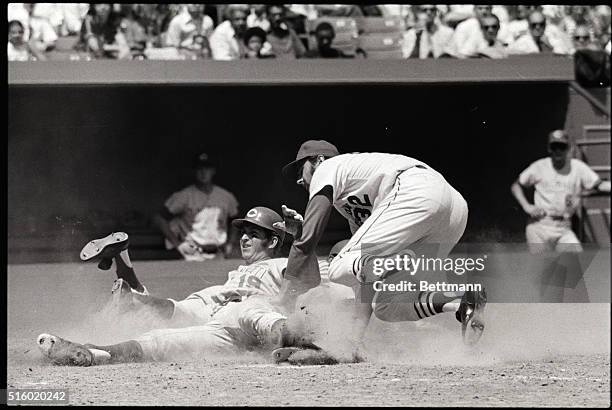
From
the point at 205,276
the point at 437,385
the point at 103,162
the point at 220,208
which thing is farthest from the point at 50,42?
the point at 437,385

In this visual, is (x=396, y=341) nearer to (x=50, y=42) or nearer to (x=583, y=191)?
(x=583, y=191)

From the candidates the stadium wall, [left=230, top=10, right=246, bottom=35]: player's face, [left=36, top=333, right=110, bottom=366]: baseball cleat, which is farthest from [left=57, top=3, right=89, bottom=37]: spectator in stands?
[left=36, top=333, right=110, bottom=366]: baseball cleat

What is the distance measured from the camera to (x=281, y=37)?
10617 millimetres

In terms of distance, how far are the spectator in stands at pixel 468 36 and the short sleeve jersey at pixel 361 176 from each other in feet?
16.8

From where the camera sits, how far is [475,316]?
211 inches

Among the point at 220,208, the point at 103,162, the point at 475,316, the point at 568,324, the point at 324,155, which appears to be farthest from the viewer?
the point at 103,162

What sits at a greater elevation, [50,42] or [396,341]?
[50,42]

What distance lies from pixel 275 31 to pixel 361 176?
17.1 ft

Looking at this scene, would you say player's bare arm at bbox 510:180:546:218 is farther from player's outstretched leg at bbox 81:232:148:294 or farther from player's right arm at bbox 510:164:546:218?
player's outstretched leg at bbox 81:232:148:294

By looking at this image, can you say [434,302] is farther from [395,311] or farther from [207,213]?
[207,213]

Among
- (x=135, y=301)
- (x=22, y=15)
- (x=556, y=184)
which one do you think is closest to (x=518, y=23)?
(x=556, y=184)

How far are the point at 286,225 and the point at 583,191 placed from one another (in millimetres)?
5073

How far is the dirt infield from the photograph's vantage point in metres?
4.64

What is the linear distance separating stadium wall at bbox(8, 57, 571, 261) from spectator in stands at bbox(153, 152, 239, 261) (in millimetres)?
586
